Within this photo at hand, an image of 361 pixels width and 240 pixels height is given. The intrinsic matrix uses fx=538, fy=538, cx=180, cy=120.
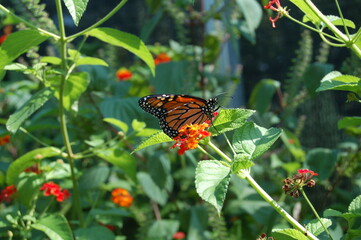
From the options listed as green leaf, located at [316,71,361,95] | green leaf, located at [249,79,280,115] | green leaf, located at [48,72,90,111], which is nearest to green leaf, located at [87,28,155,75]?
green leaf, located at [48,72,90,111]

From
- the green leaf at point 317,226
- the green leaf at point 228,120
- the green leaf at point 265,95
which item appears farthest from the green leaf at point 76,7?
the green leaf at point 265,95

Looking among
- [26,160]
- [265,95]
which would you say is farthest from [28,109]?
[265,95]

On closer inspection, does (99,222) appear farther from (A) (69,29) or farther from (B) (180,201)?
(A) (69,29)

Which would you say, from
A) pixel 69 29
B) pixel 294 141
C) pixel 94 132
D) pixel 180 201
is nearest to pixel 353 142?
pixel 294 141

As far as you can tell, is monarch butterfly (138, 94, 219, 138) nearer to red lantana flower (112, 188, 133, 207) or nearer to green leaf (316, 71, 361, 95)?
green leaf (316, 71, 361, 95)

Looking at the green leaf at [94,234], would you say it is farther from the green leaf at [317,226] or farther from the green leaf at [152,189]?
the green leaf at [317,226]

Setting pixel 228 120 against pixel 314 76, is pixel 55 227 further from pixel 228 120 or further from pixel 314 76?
pixel 314 76
